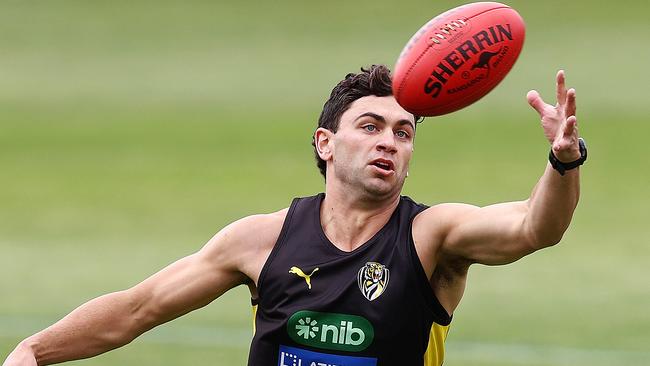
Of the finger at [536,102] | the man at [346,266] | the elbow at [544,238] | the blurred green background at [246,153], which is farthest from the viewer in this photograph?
the blurred green background at [246,153]

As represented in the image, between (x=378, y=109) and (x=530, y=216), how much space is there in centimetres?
133

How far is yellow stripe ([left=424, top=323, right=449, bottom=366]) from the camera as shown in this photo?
7.57m

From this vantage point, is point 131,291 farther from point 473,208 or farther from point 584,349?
point 584,349

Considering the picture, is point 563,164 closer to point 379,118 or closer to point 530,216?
point 530,216

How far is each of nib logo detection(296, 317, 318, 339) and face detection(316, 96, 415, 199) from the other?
796 mm

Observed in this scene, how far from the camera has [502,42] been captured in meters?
7.38

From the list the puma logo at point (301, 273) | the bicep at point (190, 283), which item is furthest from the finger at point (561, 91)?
the bicep at point (190, 283)

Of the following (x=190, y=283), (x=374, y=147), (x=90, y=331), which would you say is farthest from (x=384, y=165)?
(x=90, y=331)

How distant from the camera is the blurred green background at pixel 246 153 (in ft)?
48.2

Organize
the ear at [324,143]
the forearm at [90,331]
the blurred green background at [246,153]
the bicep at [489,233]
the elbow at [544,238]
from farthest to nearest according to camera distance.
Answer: the blurred green background at [246,153], the ear at [324,143], the forearm at [90,331], the bicep at [489,233], the elbow at [544,238]

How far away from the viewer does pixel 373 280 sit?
7.46 metres

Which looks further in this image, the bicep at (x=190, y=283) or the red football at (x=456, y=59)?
the bicep at (x=190, y=283)

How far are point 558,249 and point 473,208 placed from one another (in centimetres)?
1068

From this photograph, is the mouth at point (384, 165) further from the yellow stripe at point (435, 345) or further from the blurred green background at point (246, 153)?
the blurred green background at point (246, 153)
